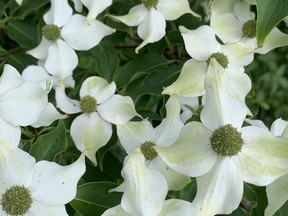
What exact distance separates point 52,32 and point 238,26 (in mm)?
404

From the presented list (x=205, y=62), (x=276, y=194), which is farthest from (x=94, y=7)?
(x=276, y=194)

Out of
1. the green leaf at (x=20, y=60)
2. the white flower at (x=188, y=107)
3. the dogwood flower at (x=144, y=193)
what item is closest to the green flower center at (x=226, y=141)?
the dogwood flower at (x=144, y=193)

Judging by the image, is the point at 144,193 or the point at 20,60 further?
the point at 20,60

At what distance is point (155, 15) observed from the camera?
124 centimetres

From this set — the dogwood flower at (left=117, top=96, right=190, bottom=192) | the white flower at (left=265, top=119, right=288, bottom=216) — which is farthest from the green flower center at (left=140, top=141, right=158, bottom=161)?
the white flower at (left=265, top=119, right=288, bottom=216)

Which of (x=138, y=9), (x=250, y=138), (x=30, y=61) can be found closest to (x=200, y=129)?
(x=250, y=138)

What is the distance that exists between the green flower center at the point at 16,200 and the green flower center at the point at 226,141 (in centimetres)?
33

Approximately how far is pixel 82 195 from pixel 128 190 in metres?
0.15

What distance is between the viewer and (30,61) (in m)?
1.42

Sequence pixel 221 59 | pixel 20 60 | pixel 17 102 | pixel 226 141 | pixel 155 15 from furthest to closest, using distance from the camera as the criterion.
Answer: pixel 20 60 → pixel 155 15 → pixel 221 59 → pixel 17 102 → pixel 226 141

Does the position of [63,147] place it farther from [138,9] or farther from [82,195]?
[138,9]

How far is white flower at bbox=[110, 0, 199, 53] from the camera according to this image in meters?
1.23

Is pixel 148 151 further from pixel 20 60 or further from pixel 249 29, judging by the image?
pixel 20 60

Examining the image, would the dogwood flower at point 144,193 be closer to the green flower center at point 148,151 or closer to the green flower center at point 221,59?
the green flower center at point 148,151
